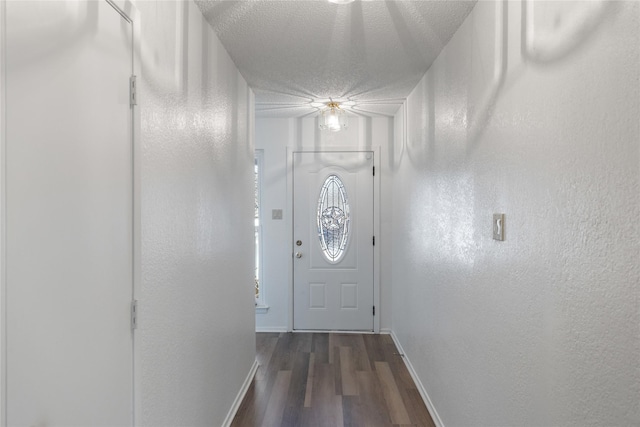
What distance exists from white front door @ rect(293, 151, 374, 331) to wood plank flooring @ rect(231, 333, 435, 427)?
282 mm

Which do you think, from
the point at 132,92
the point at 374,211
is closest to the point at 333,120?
the point at 374,211

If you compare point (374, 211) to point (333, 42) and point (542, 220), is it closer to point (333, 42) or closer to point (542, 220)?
point (333, 42)

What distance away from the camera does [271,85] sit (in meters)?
3.08

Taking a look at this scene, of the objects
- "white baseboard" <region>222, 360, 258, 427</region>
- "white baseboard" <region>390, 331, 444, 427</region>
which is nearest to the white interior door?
"white baseboard" <region>222, 360, 258, 427</region>

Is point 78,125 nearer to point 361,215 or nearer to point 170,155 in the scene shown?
point 170,155

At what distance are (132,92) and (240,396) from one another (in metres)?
2.16

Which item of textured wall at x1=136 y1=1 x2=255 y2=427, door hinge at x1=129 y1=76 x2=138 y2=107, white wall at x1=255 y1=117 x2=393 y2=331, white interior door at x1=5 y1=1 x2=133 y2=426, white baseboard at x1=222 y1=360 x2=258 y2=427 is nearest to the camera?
white interior door at x1=5 y1=1 x2=133 y2=426

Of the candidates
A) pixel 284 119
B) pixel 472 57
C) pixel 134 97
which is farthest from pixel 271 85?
pixel 134 97

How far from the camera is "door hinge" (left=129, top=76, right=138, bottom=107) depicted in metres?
1.30

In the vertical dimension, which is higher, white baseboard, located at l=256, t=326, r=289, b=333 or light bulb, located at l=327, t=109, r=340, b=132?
light bulb, located at l=327, t=109, r=340, b=132

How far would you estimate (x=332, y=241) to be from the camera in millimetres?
4281

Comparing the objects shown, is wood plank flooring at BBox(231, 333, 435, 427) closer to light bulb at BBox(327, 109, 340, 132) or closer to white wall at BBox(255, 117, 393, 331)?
white wall at BBox(255, 117, 393, 331)

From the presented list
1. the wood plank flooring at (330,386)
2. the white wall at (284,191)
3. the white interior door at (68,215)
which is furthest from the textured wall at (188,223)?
the white wall at (284,191)

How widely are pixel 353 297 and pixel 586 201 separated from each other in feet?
11.0
